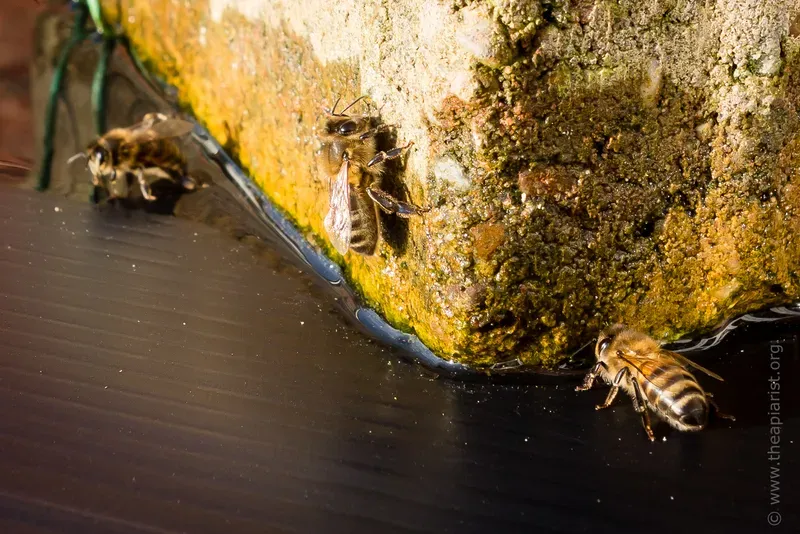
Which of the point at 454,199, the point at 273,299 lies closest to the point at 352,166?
the point at 454,199

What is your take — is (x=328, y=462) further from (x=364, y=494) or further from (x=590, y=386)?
(x=590, y=386)

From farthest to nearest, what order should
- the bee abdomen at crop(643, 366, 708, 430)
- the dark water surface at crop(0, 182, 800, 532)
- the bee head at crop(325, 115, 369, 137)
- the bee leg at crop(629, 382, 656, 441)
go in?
the bee head at crop(325, 115, 369, 137) < the bee leg at crop(629, 382, 656, 441) < the bee abdomen at crop(643, 366, 708, 430) < the dark water surface at crop(0, 182, 800, 532)

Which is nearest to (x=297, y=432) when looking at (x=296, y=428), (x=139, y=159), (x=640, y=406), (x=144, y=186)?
(x=296, y=428)

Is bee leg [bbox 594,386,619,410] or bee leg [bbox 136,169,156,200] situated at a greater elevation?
bee leg [bbox 136,169,156,200]

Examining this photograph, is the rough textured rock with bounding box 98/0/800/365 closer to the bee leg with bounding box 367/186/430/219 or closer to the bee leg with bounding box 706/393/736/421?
the bee leg with bounding box 367/186/430/219

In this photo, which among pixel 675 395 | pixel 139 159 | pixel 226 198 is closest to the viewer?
pixel 675 395

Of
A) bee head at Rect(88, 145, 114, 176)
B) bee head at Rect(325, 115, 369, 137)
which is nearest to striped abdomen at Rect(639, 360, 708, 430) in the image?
bee head at Rect(325, 115, 369, 137)

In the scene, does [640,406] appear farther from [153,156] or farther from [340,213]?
[153,156]

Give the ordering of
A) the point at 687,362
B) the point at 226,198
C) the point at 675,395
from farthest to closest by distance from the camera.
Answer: the point at 226,198, the point at 687,362, the point at 675,395
